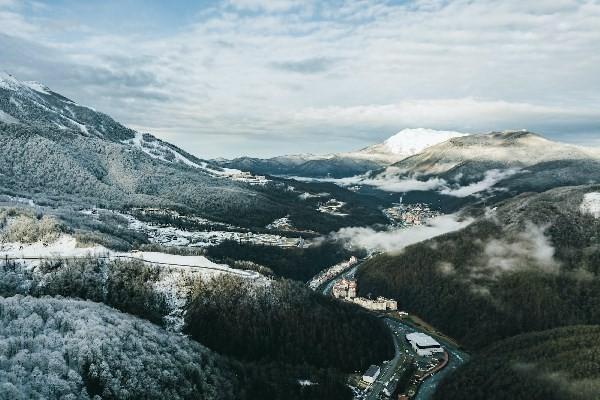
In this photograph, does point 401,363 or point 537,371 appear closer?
point 537,371

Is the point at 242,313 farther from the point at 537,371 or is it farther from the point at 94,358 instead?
the point at 537,371

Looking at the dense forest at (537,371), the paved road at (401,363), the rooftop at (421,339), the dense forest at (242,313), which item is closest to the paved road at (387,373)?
the paved road at (401,363)

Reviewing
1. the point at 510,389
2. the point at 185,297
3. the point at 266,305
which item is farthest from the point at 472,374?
the point at 185,297

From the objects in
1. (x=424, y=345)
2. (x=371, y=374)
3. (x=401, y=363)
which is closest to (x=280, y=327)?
(x=371, y=374)

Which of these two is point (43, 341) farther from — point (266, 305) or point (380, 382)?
point (380, 382)

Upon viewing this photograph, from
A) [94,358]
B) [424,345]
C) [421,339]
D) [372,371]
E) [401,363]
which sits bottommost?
[401,363]
